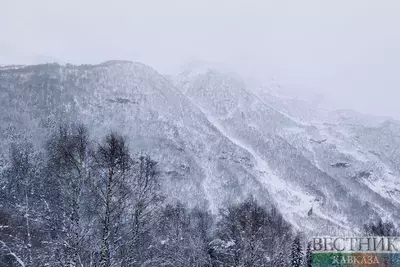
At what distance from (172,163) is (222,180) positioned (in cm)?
2565

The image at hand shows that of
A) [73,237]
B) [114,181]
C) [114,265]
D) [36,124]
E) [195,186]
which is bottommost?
[195,186]

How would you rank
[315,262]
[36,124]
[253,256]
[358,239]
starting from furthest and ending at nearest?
[36,124] → [315,262] → [358,239] → [253,256]

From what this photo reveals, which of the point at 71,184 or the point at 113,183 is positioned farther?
the point at 113,183

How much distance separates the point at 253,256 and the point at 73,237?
11897mm

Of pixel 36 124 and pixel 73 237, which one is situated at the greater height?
pixel 36 124

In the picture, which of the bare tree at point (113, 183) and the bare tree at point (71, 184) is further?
the bare tree at point (113, 183)

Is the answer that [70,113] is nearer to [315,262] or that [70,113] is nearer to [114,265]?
[315,262]

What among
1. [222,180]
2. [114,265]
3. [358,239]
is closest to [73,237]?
[114,265]

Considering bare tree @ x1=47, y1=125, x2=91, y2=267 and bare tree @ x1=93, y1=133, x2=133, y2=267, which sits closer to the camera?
bare tree @ x1=47, y1=125, x2=91, y2=267

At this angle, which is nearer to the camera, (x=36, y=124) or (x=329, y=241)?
(x=329, y=241)

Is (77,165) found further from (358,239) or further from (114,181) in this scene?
(358,239)

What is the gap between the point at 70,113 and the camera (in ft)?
630

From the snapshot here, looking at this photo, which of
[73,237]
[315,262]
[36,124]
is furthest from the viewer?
[36,124]

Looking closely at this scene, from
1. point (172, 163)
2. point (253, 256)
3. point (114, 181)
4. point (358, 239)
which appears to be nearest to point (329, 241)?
point (358, 239)
